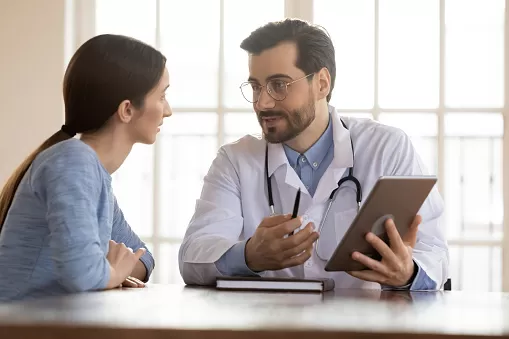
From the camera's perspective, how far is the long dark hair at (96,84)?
2047mm

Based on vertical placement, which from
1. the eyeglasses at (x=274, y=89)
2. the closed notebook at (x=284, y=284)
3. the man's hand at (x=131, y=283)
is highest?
the eyeglasses at (x=274, y=89)

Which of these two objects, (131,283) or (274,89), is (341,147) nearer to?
(274,89)

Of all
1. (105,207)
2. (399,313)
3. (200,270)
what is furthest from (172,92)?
(399,313)

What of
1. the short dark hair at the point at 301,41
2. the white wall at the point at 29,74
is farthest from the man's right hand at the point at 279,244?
the white wall at the point at 29,74

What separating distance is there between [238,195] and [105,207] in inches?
28.6

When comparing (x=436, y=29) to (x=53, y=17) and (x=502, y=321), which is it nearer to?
(x=53, y=17)

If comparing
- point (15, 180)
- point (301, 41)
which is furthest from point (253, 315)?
point (301, 41)

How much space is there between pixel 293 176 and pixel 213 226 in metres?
0.29

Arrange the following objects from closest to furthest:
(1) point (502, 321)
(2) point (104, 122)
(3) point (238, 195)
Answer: (1) point (502, 321)
(2) point (104, 122)
(3) point (238, 195)

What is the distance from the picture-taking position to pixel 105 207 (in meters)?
1.91

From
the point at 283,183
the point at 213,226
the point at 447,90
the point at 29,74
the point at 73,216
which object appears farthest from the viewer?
the point at 29,74

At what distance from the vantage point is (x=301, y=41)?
110 inches

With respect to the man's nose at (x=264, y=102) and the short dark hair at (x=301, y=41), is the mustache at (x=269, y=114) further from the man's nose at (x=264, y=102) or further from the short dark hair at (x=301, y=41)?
the short dark hair at (x=301, y=41)

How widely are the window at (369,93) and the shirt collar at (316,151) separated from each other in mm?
1184
